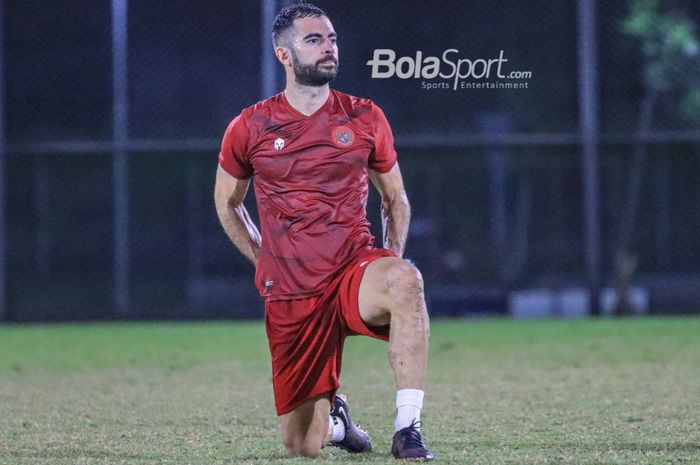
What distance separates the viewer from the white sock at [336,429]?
15.8 ft

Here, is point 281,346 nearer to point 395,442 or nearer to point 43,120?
point 395,442

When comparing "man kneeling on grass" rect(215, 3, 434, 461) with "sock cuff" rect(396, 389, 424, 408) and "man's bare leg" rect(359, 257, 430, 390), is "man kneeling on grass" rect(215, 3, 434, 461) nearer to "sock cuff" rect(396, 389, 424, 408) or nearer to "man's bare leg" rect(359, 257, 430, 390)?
"man's bare leg" rect(359, 257, 430, 390)

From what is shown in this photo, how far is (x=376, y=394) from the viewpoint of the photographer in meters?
Result: 6.98

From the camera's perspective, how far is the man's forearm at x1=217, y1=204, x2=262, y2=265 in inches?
201

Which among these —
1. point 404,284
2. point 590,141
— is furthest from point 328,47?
point 590,141

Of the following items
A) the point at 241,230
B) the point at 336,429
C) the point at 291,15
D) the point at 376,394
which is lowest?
the point at 376,394

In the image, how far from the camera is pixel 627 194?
41.3ft

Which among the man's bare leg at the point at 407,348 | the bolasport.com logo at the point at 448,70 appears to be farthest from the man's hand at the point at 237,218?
the bolasport.com logo at the point at 448,70

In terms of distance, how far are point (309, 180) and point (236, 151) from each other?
1.22 ft

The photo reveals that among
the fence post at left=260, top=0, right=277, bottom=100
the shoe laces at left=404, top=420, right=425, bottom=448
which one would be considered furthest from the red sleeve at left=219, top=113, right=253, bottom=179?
the fence post at left=260, top=0, right=277, bottom=100

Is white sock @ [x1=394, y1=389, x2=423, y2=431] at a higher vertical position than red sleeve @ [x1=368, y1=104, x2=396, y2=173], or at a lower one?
lower

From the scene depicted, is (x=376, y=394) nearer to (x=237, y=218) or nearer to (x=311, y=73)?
(x=237, y=218)

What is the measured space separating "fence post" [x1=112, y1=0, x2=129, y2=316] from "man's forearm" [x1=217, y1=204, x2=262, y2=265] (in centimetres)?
729

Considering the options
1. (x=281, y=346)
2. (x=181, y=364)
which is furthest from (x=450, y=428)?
(x=181, y=364)
